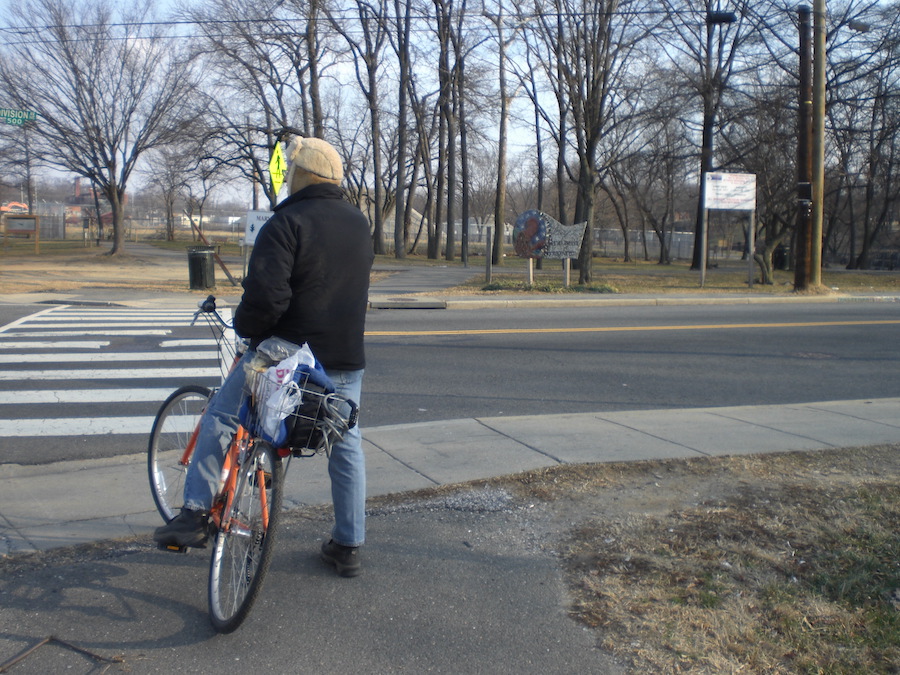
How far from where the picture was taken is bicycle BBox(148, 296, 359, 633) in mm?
3430

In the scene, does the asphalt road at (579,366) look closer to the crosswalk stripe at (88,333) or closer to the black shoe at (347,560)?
the crosswalk stripe at (88,333)

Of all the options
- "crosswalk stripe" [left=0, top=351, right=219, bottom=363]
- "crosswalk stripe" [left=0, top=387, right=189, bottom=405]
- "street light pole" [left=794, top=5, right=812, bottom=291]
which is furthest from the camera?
"street light pole" [left=794, top=5, right=812, bottom=291]

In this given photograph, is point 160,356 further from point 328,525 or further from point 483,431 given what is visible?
point 328,525

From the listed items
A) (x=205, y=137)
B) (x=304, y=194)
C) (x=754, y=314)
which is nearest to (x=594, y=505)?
(x=304, y=194)

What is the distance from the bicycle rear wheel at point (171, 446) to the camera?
4.46 m

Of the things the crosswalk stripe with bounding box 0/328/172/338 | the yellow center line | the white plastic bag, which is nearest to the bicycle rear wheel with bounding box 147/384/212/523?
the white plastic bag

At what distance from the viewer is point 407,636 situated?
3.49 m

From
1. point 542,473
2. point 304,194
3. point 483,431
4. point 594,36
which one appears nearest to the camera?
point 304,194

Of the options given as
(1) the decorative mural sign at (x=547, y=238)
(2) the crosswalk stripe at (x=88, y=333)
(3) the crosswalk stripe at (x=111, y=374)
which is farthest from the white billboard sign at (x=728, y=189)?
(3) the crosswalk stripe at (x=111, y=374)

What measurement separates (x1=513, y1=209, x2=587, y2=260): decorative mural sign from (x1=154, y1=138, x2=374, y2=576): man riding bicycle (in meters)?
17.9

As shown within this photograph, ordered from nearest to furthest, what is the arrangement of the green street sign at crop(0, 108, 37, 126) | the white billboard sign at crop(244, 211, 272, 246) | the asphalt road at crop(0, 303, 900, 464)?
the asphalt road at crop(0, 303, 900, 464) → the white billboard sign at crop(244, 211, 272, 246) → the green street sign at crop(0, 108, 37, 126)

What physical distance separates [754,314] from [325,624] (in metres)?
16.0

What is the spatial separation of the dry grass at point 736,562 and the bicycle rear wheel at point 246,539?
1.48 m

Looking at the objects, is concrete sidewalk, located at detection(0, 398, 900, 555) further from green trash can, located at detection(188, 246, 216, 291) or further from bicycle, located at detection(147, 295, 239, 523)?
green trash can, located at detection(188, 246, 216, 291)
